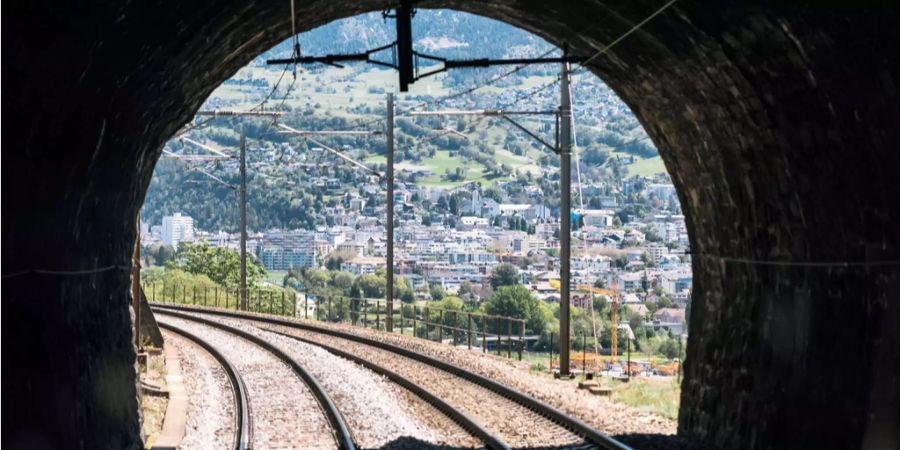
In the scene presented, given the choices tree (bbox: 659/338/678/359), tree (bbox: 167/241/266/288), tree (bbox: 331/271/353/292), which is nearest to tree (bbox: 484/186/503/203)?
tree (bbox: 331/271/353/292)

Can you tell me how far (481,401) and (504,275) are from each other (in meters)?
72.9

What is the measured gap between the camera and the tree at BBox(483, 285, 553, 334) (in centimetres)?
6070

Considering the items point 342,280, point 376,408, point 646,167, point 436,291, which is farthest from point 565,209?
point 646,167

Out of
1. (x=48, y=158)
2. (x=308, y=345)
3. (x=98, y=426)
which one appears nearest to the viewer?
(x=48, y=158)

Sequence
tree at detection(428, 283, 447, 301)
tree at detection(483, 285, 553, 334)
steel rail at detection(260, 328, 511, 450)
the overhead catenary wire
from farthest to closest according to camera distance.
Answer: tree at detection(428, 283, 447, 301)
tree at detection(483, 285, 553, 334)
steel rail at detection(260, 328, 511, 450)
the overhead catenary wire

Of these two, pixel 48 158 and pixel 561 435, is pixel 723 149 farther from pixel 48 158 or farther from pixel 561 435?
pixel 48 158

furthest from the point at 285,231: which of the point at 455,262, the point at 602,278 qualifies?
the point at 602,278

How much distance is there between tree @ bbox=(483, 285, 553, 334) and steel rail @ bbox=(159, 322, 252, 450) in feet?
109

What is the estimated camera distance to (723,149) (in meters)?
13.7

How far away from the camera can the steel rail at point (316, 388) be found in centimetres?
1443

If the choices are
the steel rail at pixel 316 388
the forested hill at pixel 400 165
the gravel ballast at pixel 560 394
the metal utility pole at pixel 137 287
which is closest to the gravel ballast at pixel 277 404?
the steel rail at pixel 316 388

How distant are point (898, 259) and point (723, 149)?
3.16 metres

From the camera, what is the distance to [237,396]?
18391 millimetres

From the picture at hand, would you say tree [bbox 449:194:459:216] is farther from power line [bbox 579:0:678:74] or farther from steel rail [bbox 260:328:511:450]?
power line [bbox 579:0:678:74]
